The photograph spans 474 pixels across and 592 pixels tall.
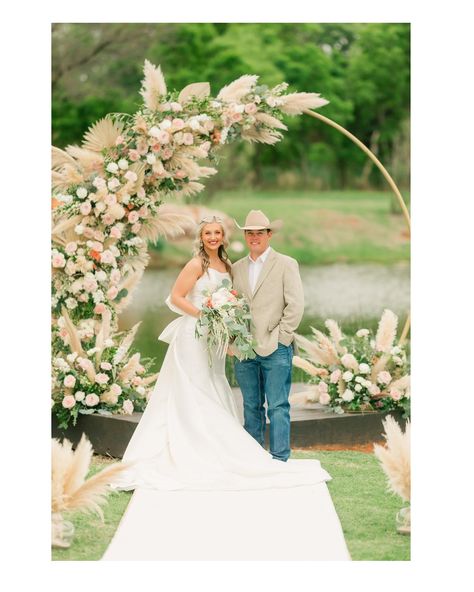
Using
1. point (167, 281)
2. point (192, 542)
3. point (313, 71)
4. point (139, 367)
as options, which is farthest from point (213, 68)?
point (192, 542)

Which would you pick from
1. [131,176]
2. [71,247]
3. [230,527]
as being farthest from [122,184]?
[230,527]

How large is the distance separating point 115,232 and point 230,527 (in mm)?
2627

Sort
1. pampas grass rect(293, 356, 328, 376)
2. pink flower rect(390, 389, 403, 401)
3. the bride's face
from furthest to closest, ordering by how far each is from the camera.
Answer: pampas grass rect(293, 356, 328, 376) → pink flower rect(390, 389, 403, 401) → the bride's face

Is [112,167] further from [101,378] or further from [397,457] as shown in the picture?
[397,457]

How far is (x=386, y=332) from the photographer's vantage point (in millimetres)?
8234

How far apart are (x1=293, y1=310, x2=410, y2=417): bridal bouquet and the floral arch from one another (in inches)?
72.7

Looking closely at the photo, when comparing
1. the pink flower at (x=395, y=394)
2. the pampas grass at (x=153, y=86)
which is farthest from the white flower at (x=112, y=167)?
the pink flower at (x=395, y=394)

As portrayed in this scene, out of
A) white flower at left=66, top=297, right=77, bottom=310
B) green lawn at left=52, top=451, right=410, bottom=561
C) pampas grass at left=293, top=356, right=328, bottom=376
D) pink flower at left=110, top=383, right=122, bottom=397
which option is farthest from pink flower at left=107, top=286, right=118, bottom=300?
pampas grass at left=293, top=356, right=328, bottom=376

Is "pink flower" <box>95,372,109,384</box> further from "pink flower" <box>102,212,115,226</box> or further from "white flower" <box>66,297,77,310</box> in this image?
"pink flower" <box>102,212,115,226</box>

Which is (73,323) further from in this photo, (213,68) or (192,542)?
(213,68)

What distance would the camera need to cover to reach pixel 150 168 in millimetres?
7219

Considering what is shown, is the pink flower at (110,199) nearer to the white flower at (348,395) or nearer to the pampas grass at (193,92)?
the pampas grass at (193,92)

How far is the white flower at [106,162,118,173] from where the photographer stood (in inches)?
278

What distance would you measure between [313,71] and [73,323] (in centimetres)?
1395
